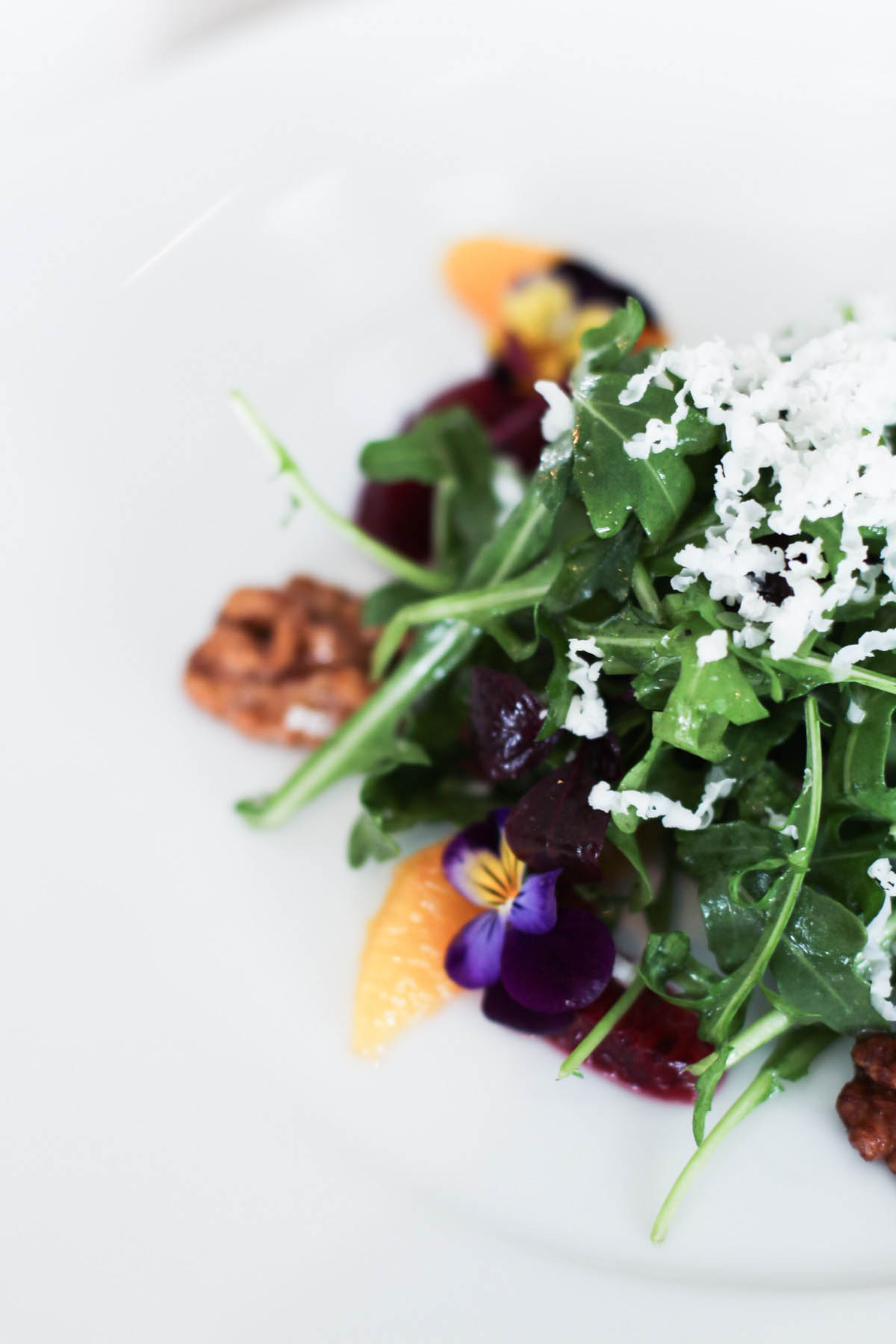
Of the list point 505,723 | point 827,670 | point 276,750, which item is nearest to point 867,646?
point 827,670

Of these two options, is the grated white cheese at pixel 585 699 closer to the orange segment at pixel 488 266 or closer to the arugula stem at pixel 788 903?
the arugula stem at pixel 788 903

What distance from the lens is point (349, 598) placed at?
1.80m

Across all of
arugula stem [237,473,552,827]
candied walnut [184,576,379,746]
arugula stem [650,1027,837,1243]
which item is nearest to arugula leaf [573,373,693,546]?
arugula stem [237,473,552,827]

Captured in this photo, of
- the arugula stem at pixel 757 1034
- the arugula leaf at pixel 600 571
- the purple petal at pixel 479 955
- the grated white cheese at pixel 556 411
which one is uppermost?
the grated white cheese at pixel 556 411

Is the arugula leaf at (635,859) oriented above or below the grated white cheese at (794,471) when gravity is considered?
below

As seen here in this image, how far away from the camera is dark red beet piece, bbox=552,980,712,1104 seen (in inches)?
53.6

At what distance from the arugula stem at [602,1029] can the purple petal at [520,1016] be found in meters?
0.04

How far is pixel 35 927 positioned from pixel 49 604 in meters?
0.52

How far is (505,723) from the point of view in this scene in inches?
53.9

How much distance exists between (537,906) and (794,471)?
62cm

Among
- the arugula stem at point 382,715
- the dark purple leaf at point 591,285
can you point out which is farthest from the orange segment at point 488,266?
the arugula stem at point 382,715

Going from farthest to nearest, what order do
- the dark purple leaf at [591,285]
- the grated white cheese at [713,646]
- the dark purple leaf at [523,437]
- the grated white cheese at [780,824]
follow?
the dark purple leaf at [591,285] < the dark purple leaf at [523,437] < the grated white cheese at [780,824] < the grated white cheese at [713,646]

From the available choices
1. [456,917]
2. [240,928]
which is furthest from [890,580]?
[240,928]

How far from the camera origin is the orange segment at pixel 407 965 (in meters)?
1.47
